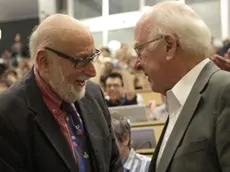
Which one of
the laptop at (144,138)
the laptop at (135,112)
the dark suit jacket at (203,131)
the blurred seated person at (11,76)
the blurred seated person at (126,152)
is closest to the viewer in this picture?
the dark suit jacket at (203,131)

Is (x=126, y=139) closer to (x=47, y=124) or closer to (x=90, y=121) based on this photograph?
(x=90, y=121)

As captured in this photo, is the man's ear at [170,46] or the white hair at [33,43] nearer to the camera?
the man's ear at [170,46]

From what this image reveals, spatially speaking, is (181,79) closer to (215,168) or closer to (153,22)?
(153,22)

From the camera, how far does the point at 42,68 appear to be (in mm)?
1630

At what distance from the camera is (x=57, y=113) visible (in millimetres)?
1587

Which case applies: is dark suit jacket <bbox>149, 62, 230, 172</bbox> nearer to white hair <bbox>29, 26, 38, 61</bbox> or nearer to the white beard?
the white beard

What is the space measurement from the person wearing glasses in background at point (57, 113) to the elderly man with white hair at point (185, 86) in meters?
0.24

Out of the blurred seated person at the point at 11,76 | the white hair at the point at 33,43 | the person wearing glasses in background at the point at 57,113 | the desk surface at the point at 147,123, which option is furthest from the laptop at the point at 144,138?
the blurred seated person at the point at 11,76

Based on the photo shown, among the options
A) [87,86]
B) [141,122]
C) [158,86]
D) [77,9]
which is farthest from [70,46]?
[77,9]

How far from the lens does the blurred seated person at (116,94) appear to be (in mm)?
4469

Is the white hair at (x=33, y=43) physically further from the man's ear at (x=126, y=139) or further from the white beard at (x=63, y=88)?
the man's ear at (x=126, y=139)

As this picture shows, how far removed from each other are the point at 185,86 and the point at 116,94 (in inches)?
123

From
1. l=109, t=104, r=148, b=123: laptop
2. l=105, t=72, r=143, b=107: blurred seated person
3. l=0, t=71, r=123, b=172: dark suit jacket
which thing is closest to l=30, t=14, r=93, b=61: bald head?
l=0, t=71, r=123, b=172: dark suit jacket

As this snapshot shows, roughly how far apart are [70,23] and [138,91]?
385 cm
